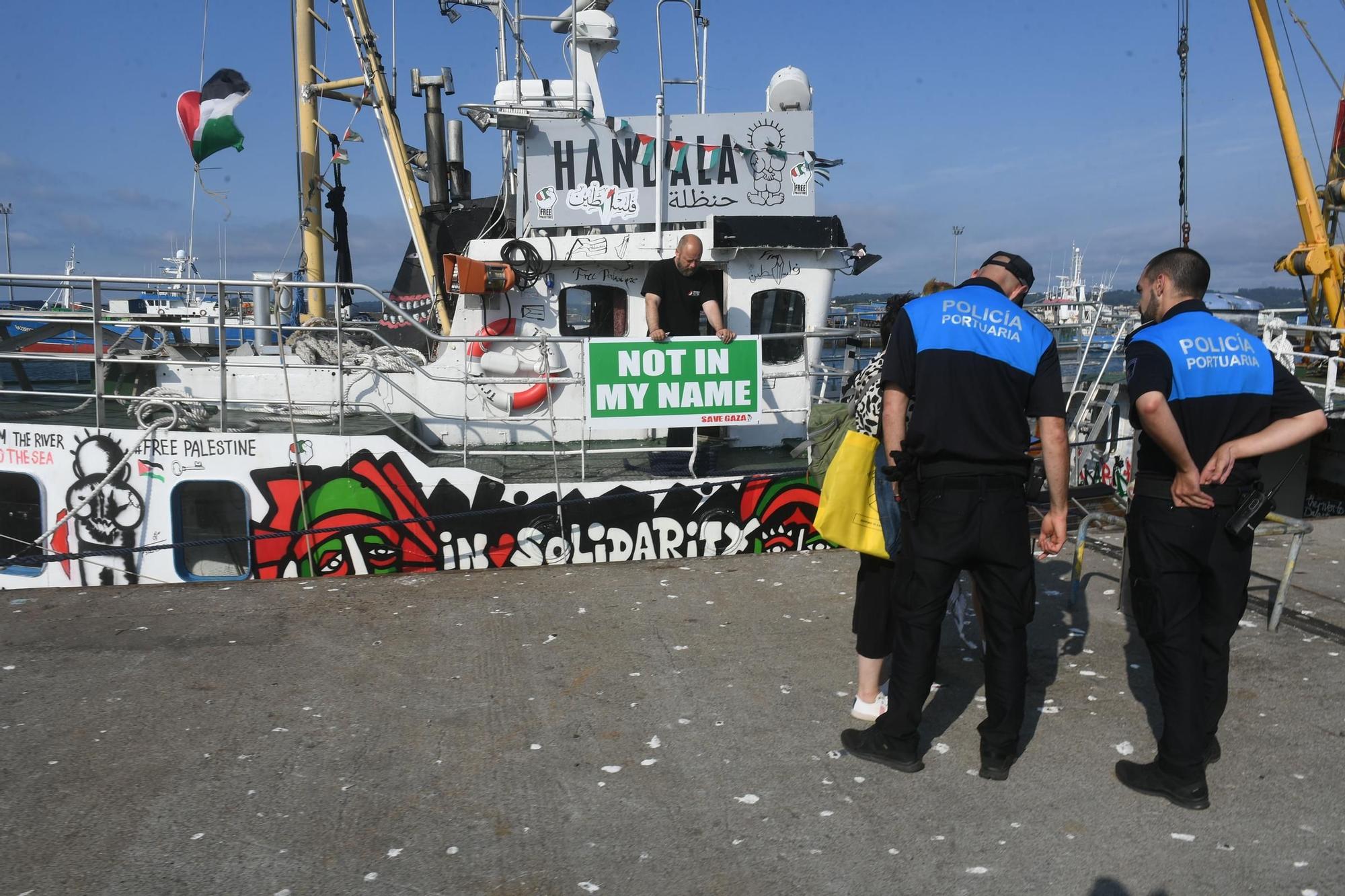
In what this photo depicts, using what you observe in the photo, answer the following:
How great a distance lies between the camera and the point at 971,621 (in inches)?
209

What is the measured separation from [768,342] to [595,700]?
4558 millimetres

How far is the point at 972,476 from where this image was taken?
11.3 feet

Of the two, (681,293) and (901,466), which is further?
(681,293)

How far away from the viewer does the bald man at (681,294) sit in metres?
7.07

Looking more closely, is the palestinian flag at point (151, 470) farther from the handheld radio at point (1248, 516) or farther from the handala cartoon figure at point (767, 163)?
the handheld radio at point (1248, 516)

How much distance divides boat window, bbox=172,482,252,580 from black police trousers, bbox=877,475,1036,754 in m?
4.90

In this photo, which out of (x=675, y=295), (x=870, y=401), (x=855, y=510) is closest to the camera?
(x=855, y=510)

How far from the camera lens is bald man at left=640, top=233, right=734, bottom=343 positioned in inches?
278

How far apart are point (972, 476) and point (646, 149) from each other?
5.50 m

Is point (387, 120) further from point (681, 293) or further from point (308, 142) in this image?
point (681, 293)

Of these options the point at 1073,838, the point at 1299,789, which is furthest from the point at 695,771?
the point at 1299,789

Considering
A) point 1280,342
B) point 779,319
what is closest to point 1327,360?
point 1280,342

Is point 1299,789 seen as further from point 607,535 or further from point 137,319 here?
point 137,319

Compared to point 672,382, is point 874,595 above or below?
below
